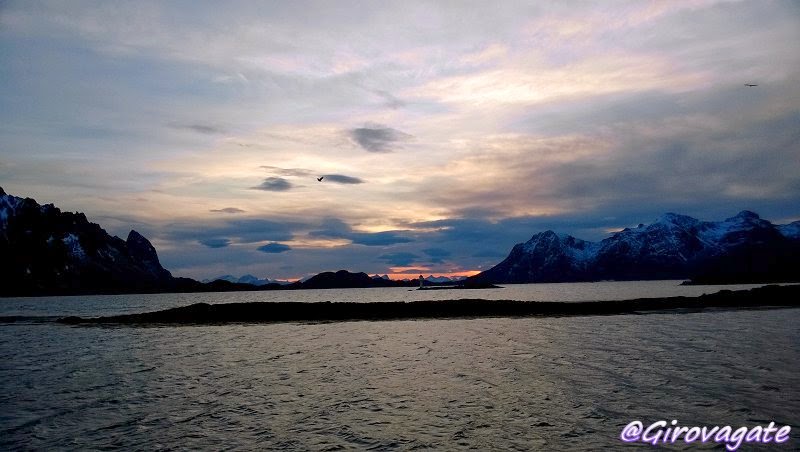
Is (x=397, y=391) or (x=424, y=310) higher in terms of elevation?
(x=397, y=391)

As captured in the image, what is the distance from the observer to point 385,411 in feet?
71.2

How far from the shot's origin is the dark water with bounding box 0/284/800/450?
717 inches

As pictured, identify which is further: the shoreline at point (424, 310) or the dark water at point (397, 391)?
the shoreline at point (424, 310)

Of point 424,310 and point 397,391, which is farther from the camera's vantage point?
point 424,310

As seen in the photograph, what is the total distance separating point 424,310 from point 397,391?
75977 millimetres

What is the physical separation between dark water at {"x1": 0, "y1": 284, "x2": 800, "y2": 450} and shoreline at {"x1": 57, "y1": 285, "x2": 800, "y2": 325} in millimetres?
39077

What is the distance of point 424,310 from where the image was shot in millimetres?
101312

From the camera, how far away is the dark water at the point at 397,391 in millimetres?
18203

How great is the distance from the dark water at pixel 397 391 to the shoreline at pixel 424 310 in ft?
128

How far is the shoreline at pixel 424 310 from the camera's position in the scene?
291 feet

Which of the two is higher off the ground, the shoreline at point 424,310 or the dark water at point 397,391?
the dark water at point 397,391

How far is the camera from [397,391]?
85.3ft

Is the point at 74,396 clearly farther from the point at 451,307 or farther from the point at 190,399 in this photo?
the point at 451,307

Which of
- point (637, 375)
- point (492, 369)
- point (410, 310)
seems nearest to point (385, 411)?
point (492, 369)
